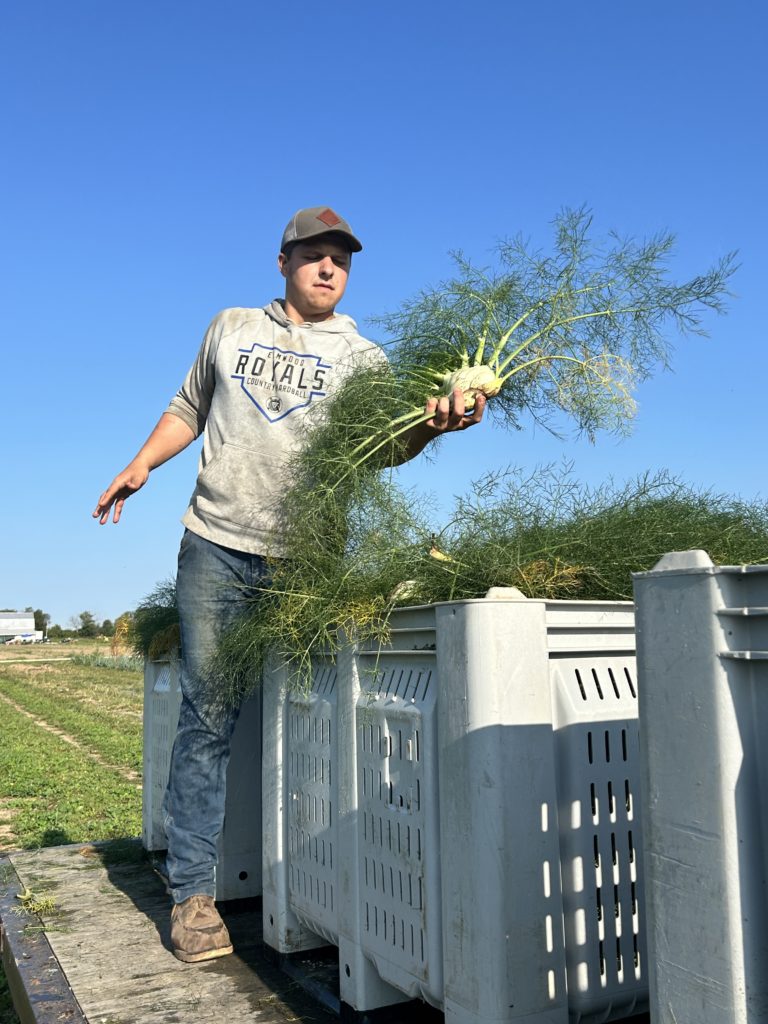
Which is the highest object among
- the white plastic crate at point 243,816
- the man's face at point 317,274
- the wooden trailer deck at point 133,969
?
the man's face at point 317,274

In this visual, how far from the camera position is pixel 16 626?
10225cm

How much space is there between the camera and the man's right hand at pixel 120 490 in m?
3.11

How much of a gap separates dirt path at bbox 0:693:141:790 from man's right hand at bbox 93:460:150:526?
6149mm

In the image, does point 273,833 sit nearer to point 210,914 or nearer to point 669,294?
point 210,914

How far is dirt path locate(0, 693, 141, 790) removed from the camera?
9.46 meters

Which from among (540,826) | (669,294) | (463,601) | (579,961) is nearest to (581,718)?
(540,826)

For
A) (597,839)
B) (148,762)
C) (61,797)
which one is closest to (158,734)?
(148,762)

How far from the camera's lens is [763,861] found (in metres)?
1.09

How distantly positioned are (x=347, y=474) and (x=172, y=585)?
166cm

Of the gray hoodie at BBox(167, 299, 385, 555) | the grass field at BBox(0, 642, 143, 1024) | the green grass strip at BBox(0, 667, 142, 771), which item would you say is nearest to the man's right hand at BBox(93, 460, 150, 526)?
the gray hoodie at BBox(167, 299, 385, 555)

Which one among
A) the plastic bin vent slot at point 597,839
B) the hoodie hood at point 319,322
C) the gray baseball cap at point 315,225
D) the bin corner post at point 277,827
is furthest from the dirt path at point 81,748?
the plastic bin vent slot at point 597,839

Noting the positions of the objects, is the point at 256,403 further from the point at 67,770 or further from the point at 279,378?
the point at 67,770

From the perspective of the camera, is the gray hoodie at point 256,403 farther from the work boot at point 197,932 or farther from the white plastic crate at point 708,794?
the white plastic crate at point 708,794

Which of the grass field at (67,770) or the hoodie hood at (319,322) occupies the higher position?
the hoodie hood at (319,322)
